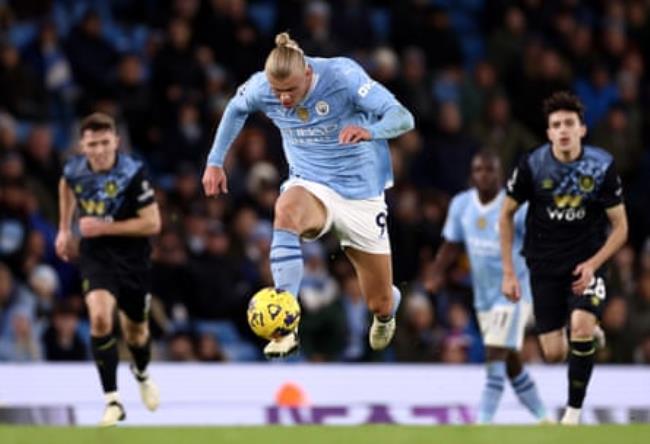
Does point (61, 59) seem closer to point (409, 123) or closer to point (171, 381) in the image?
point (171, 381)

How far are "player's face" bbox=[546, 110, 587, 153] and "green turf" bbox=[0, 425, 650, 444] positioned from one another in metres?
2.68

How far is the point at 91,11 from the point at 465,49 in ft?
15.1

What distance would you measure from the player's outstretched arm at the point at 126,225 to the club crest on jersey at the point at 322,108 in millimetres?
2044

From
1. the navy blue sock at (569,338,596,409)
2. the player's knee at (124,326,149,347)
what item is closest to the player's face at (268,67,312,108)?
the navy blue sock at (569,338,596,409)

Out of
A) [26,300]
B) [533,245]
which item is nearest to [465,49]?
[26,300]

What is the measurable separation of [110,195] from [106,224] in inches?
8.3

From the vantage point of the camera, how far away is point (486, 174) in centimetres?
1337

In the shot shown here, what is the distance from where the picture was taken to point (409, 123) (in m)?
10.4

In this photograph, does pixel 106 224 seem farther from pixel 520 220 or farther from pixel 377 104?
pixel 520 220

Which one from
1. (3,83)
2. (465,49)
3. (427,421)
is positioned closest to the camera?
(427,421)

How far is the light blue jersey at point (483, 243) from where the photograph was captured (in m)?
13.4

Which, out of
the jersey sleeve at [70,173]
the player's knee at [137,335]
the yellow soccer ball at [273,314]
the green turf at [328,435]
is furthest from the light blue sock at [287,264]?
the player's knee at [137,335]

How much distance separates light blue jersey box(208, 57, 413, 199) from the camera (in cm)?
1068

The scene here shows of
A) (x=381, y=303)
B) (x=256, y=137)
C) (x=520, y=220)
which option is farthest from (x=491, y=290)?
(x=256, y=137)
